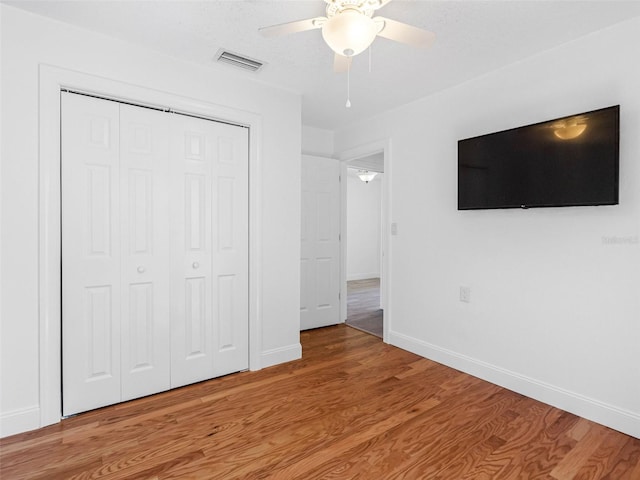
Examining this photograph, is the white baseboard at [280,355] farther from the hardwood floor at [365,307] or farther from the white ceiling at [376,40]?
the white ceiling at [376,40]

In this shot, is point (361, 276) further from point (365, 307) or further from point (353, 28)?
point (353, 28)

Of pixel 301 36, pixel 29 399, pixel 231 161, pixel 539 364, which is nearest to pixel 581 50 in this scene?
pixel 301 36

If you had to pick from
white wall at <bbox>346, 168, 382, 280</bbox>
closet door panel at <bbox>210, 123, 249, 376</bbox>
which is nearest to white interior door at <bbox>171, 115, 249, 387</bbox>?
closet door panel at <bbox>210, 123, 249, 376</bbox>

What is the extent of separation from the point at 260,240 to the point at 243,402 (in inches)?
51.3

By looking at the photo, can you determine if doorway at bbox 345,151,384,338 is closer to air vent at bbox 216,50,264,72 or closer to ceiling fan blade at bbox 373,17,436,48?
air vent at bbox 216,50,264,72

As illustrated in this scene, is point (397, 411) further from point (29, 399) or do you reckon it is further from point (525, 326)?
point (29, 399)

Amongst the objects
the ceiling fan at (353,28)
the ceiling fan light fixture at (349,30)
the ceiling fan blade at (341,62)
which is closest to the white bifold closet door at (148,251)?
the ceiling fan blade at (341,62)

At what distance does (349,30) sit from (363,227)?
6732 mm

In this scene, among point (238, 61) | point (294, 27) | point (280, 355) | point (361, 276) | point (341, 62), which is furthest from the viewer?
point (361, 276)

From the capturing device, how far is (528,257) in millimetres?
2508

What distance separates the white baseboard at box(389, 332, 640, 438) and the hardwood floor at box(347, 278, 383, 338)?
2.72 ft

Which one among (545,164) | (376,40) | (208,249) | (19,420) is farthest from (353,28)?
(19,420)

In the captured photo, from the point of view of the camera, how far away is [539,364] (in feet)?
8.06

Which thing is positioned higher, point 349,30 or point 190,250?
point 349,30
